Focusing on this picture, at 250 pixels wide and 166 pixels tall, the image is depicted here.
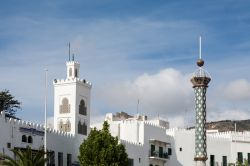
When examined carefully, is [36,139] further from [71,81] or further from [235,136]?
[235,136]

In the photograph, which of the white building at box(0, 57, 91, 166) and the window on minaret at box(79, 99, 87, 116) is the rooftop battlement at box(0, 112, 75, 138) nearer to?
the white building at box(0, 57, 91, 166)

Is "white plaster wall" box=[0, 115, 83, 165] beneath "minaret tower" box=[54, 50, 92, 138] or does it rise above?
beneath

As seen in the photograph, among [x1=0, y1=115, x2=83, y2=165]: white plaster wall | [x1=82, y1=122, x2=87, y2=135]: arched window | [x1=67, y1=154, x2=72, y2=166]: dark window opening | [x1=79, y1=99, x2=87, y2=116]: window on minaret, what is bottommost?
[x1=67, y1=154, x2=72, y2=166]: dark window opening

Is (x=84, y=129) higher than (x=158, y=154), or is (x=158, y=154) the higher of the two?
(x=84, y=129)

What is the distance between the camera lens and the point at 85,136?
61.4 metres

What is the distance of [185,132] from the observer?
7375 cm

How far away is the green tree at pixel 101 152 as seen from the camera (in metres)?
53.2

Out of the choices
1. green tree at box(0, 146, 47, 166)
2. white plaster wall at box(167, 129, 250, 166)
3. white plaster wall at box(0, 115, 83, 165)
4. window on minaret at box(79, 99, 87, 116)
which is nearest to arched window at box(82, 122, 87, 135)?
window on minaret at box(79, 99, 87, 116)

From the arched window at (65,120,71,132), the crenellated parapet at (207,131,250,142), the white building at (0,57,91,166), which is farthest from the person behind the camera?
the crenellated parapet at (207,131,250,142)

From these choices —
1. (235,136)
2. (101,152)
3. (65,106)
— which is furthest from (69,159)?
(235,136)

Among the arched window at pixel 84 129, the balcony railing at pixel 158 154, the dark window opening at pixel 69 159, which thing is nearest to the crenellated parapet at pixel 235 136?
the balcony railing at pixel 158 154

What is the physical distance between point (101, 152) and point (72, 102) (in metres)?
12.4

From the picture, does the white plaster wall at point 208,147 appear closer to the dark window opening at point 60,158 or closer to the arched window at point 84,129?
the arched window at point 84,129

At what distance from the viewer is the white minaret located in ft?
211
